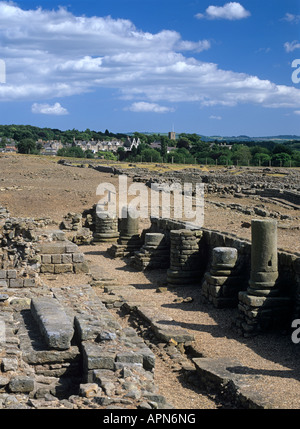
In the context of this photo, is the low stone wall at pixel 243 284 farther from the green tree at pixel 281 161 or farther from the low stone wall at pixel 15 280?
the green tree at pixel 281 161

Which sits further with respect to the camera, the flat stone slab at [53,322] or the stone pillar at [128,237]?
the stone pillar at [128,237]

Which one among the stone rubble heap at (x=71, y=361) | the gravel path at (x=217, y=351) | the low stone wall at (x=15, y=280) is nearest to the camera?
the stone rubble heap at (x=71, y=361)

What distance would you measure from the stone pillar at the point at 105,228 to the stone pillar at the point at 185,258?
279 inches

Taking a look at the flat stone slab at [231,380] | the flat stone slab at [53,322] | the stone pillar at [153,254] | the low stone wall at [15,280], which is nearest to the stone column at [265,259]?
the flat stone slab at [231,380]

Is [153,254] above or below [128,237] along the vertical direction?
below

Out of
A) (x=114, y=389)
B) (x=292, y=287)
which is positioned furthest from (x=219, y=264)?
(x=114, y=389)

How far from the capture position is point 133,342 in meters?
9.16

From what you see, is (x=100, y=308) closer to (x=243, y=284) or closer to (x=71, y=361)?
(x=71, y=361)

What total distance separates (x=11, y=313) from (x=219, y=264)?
4831 mm

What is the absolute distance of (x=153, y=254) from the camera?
17.9 meters

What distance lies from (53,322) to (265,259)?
454cm

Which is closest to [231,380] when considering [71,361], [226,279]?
[71,361]

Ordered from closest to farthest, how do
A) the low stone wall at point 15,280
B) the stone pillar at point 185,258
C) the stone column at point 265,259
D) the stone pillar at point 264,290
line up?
the stone pillar at point 264,290, the stone column at point 265,259, the low stone wall at point 15,280, the stone pillar at point 185,258

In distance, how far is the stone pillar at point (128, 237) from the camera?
792 inches
